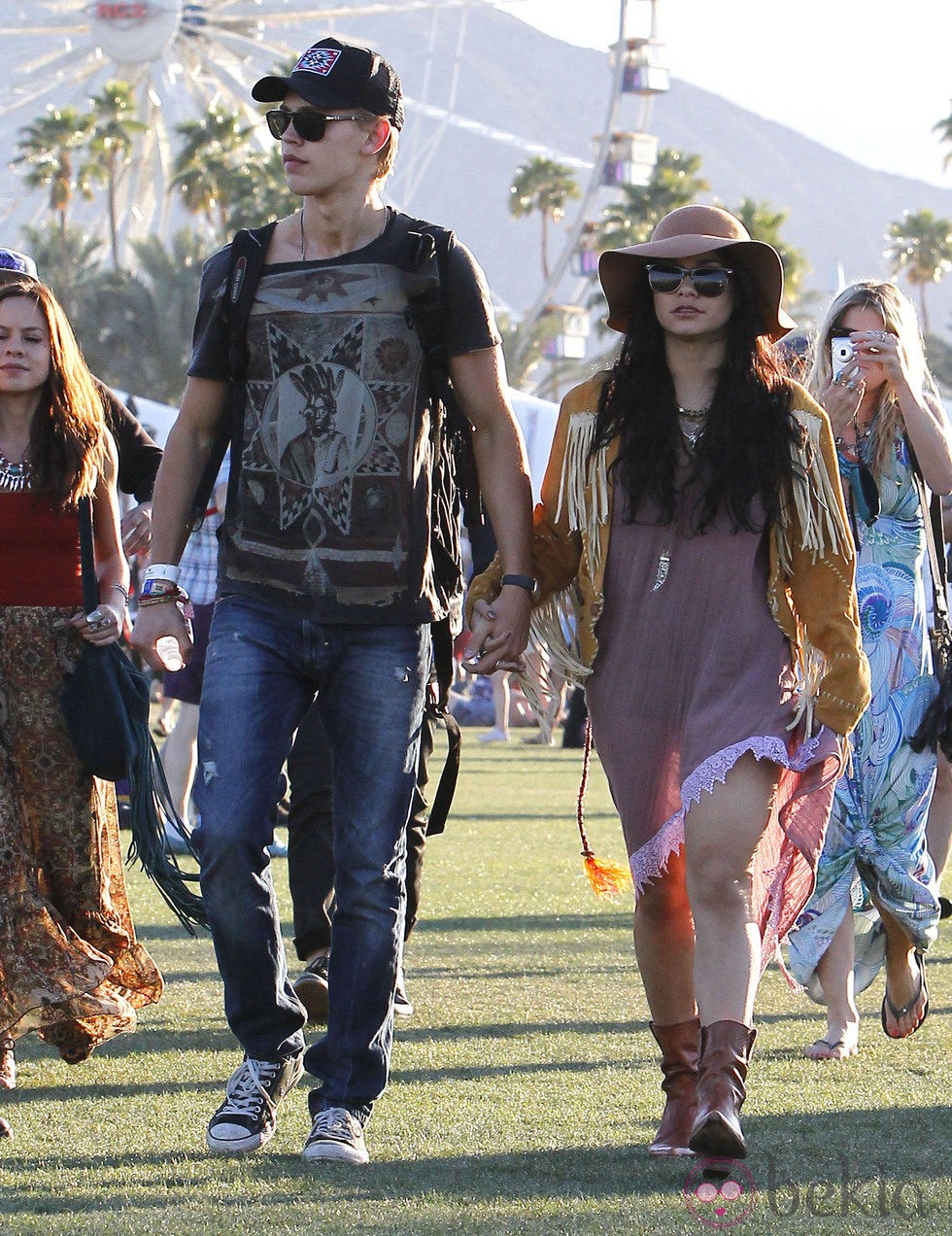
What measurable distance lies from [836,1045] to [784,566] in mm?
1810

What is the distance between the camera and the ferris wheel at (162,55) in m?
74.6

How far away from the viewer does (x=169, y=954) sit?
A: 24.1ft

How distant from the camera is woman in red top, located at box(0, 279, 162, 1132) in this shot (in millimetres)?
5043

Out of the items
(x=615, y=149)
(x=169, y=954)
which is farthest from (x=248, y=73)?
(x=169, y=954)

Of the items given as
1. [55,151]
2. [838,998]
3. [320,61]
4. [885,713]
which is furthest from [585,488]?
[55,151]

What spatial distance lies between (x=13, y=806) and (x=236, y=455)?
1.17 metres

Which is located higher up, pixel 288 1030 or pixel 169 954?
pixel 288 1030

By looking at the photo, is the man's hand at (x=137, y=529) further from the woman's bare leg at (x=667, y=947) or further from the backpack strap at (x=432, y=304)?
the woman's bare leg at (x=667, y=947)

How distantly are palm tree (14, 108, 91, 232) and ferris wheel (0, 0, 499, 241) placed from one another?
34.1 feet

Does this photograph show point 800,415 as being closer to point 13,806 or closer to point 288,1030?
point 288,1030

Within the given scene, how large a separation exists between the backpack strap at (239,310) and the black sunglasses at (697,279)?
0.87 metres

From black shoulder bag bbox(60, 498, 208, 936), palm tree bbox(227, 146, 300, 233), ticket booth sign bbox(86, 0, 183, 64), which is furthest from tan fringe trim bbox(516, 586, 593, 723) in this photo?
ticket booth sign bbox(86, 0, 183, 64)

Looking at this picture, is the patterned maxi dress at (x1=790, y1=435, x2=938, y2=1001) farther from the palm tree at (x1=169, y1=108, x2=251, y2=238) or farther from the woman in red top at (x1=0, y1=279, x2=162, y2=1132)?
the palm tree at (x1=169, y1=108, x2=251, y2=238)

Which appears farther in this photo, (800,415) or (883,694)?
(883,694)
